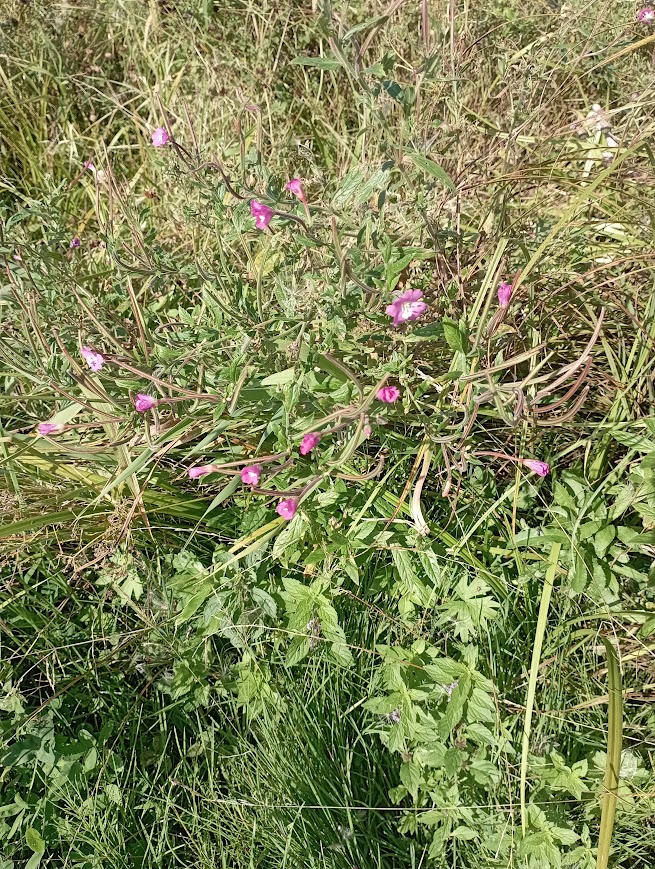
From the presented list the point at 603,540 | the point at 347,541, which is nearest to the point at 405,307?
the point at 347,541

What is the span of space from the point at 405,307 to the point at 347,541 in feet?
1.67

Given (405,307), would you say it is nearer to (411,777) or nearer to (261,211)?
(261,211)

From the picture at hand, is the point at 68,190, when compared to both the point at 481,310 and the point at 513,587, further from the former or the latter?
the point at 513,587

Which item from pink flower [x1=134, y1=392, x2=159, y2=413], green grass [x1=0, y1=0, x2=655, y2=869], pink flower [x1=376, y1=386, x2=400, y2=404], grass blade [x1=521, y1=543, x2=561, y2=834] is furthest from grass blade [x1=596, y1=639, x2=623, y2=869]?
pink flower [x1=134, y1=392, x2=159, y2=413]

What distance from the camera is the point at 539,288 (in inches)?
66.1

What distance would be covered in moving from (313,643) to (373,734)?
0.23m

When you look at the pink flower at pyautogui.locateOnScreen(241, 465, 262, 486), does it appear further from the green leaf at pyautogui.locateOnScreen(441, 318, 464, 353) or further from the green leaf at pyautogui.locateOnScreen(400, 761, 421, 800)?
the green leaf at pyautogui.locateOnScreen(400, 761, 421, 800)

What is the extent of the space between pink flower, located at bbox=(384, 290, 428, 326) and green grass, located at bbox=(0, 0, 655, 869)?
1.3 inches

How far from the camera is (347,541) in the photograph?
4.80ft

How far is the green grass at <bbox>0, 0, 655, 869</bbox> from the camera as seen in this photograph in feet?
4.31

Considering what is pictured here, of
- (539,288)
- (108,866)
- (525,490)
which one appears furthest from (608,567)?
(108,866)

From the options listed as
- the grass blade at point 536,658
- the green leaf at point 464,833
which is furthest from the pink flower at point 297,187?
the green leaf at point 464,833

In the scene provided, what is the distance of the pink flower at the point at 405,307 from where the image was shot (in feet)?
3.99

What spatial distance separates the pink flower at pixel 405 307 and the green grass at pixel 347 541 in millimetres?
34
